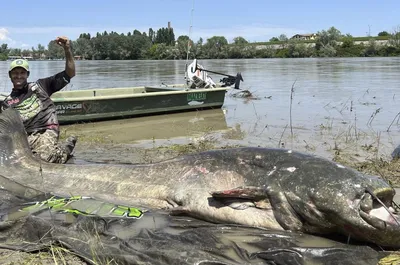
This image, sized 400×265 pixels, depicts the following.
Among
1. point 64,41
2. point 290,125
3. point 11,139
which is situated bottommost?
point 290,125

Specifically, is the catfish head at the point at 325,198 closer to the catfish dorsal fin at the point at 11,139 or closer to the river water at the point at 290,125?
the catfish dorsal fin at the point at 11,139

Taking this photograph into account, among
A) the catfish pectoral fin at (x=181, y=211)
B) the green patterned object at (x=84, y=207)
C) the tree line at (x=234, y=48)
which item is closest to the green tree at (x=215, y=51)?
the tree line at (x=234, y=48)

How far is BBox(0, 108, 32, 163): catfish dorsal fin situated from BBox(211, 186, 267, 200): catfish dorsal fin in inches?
107

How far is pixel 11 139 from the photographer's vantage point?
5305 mm

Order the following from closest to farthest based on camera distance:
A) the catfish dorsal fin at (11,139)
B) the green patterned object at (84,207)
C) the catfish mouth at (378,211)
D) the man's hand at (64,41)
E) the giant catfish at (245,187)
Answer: the catfish mouth at (378,211) → the giant catfish at (245,187) → the green patterned object at (84,207) → the catfish dorsal fin at (11,139) → the man's hand at (64,41)

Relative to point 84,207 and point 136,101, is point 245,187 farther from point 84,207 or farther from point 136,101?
point 136,101

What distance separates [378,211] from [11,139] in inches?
161

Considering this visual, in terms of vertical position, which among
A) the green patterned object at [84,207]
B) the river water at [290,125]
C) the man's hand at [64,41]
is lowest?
the river water at [290,125]

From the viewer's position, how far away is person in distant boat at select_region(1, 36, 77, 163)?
6.16 metres

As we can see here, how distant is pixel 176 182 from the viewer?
4406 millimetres

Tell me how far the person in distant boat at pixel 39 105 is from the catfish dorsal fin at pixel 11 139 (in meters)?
0.73

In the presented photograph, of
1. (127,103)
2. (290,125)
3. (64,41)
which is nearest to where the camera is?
Answer: (64,41)

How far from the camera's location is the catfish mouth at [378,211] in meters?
3.35

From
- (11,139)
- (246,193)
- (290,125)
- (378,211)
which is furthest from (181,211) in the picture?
(290,125)
